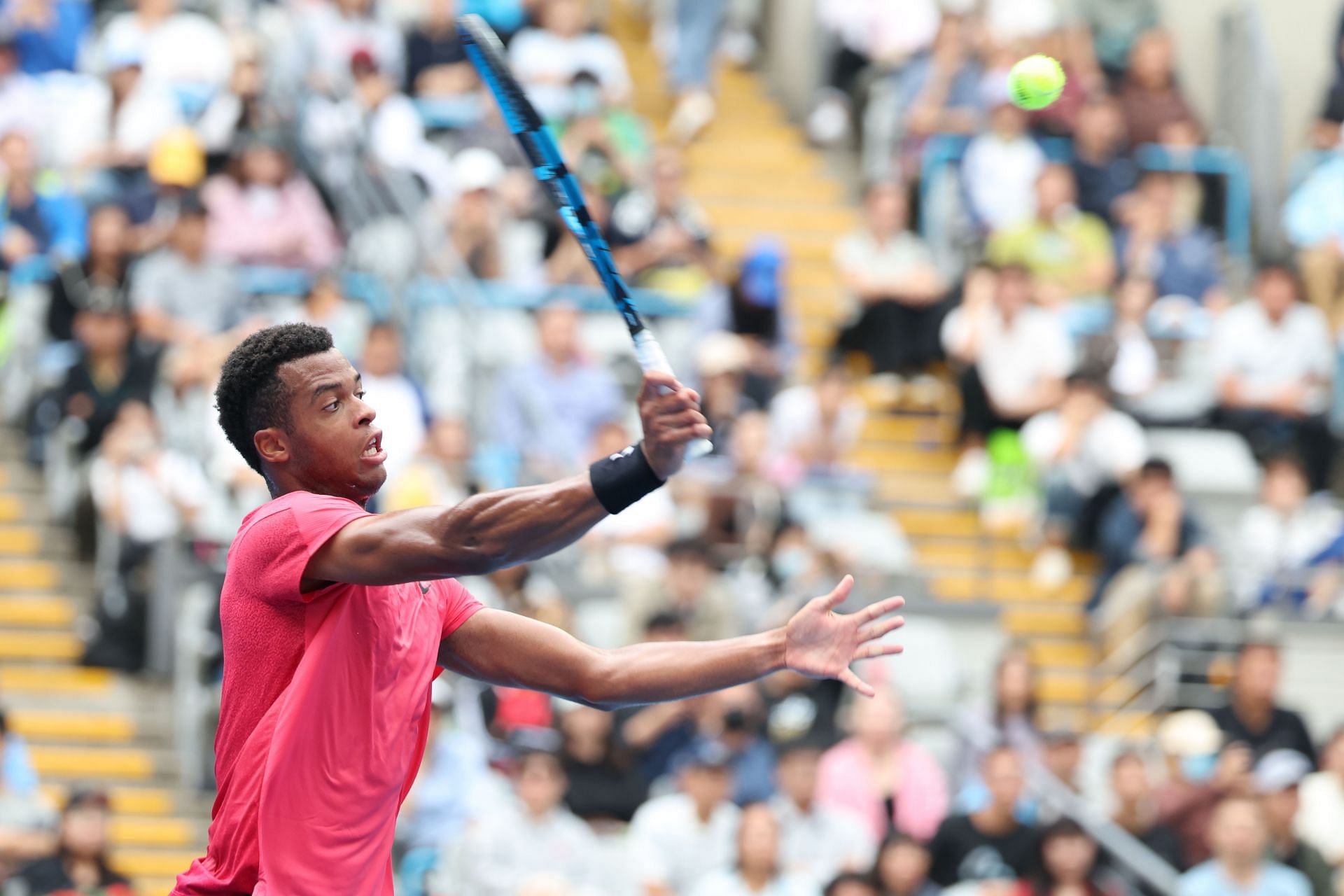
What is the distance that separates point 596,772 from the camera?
11.1m

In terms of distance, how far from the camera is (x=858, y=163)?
1778 cm

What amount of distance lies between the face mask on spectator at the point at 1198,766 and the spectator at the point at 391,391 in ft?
14.7

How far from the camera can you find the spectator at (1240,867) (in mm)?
10492

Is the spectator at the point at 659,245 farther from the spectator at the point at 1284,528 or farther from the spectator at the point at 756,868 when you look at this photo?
the spectator at the point at 756,868

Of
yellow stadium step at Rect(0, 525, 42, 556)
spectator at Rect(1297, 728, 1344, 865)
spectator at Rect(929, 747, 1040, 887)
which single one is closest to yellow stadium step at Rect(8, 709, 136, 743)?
yellow stadium step at Rect(0, 525, 42, 556)

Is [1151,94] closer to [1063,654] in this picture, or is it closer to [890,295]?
[890,295]

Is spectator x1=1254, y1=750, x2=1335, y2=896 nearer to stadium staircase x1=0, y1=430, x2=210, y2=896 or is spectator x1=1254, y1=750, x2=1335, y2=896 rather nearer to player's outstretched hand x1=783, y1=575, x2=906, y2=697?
stadium staircase x1=0, y1=430, x2=210, y2=896

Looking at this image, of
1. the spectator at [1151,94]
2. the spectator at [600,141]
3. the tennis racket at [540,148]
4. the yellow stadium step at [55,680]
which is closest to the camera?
the tennis racket at [540,148]

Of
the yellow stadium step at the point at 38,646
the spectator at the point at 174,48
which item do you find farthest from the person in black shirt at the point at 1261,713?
the spectator at the point at 174,48

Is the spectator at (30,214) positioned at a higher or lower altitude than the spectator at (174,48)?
lower

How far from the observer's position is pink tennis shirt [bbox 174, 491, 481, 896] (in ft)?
16.1

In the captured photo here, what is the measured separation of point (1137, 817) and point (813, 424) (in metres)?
3.42

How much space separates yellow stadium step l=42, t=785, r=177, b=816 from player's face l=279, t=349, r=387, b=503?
276 inches

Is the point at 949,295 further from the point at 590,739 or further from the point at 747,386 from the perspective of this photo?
the point at 590,739
